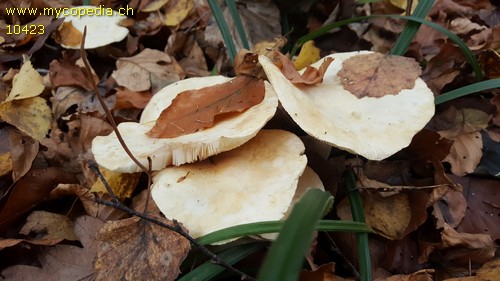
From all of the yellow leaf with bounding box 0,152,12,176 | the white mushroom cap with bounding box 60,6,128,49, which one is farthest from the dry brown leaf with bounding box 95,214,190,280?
the white mushroom cap with bounding box 60,6,128,49

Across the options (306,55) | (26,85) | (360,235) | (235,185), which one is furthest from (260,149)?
(26,85)

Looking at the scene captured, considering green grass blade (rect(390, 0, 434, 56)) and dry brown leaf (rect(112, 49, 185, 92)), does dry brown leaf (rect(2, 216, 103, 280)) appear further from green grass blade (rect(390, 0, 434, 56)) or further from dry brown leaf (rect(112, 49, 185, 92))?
green grass blade (rect(390, 0, 434, 56))

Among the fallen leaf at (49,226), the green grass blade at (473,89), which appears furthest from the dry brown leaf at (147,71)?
the green grass blade at (473,89)

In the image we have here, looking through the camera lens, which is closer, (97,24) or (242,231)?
(242,231)

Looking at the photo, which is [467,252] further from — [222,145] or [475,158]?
[222,145]

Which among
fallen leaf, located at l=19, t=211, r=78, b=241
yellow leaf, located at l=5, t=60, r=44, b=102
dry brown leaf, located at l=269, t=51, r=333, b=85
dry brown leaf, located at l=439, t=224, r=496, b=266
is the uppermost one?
dry brown leaf, located at l=269, t=51, r=333, b=85

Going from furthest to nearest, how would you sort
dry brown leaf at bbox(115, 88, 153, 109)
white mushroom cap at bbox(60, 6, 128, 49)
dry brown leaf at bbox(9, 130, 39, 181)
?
white mushroom cap at bbox(60, 6, 128, 49)
dry brown leaf at bbox(115, 88, 153, 109)
dry brown leaf at bbox(9, 130, 39, 181)

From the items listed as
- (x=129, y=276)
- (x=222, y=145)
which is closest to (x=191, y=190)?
(x=222, y=145)

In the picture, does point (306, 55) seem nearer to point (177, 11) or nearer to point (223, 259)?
point (177, 11)
